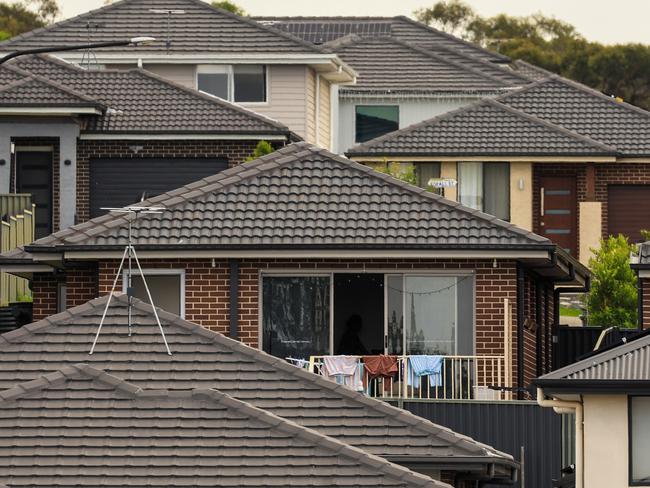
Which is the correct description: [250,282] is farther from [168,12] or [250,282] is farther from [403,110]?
[403,110]

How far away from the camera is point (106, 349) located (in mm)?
30516

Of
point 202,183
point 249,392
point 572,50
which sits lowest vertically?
point 249,392

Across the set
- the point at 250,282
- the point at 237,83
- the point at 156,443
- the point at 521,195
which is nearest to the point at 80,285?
the point at 250,282

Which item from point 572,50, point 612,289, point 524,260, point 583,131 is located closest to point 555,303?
point 612,289

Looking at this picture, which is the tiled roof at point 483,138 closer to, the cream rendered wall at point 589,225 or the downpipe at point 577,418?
the cream rendered wall at point 589,225

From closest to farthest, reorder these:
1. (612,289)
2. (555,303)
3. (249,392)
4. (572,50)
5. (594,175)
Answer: (249,392) → (555,303) → (612,289) → (594,175) → (572,50)

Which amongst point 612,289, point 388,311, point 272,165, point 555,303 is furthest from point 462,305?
point 612,289

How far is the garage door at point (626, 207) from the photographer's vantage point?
5609cm

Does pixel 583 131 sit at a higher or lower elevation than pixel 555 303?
higher

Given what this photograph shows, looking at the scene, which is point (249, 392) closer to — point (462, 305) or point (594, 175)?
point (462, 305)

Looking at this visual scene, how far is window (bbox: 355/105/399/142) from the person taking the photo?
62469mm

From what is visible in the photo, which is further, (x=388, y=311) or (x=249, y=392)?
(x=388, y=311)

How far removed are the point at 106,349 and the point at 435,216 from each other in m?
8.80

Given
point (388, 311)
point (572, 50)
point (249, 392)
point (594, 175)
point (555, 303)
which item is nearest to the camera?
point (249, 392)
